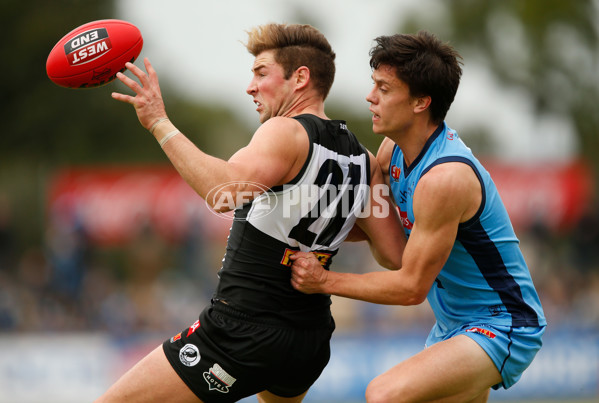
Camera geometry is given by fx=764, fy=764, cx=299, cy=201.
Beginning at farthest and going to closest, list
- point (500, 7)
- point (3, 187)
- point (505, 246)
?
point (500, 7), point (3, 187), point (505, 246)

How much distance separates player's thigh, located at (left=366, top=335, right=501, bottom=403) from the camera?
4.09 metres

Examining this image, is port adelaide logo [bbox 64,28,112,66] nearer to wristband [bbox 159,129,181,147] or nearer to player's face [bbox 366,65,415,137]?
wristband [bbox 159,129,181,147]

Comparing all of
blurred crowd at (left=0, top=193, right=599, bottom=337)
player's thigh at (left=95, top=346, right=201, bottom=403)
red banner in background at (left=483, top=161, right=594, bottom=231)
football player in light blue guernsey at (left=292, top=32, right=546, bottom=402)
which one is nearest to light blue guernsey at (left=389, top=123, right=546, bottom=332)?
football player in light blue guernsey at (left=292, top=32, right=546, bottom=402)

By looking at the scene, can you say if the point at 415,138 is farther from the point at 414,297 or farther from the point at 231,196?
the point at 231,196

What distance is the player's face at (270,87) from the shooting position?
4449 mm

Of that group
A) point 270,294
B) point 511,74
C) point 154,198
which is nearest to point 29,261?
point 154,198

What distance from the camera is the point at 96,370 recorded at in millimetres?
11023

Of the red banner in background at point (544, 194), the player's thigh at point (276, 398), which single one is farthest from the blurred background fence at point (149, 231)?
the player's thigh at point (276, 398)

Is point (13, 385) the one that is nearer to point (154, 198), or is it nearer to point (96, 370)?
point (96, 370)

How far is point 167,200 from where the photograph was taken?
1520cm

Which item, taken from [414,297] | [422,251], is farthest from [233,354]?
[422,251]

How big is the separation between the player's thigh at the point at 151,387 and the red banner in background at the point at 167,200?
10426 mm

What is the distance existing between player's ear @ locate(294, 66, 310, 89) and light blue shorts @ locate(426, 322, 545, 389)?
5.58ft

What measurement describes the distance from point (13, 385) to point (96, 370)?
1.15 meters
